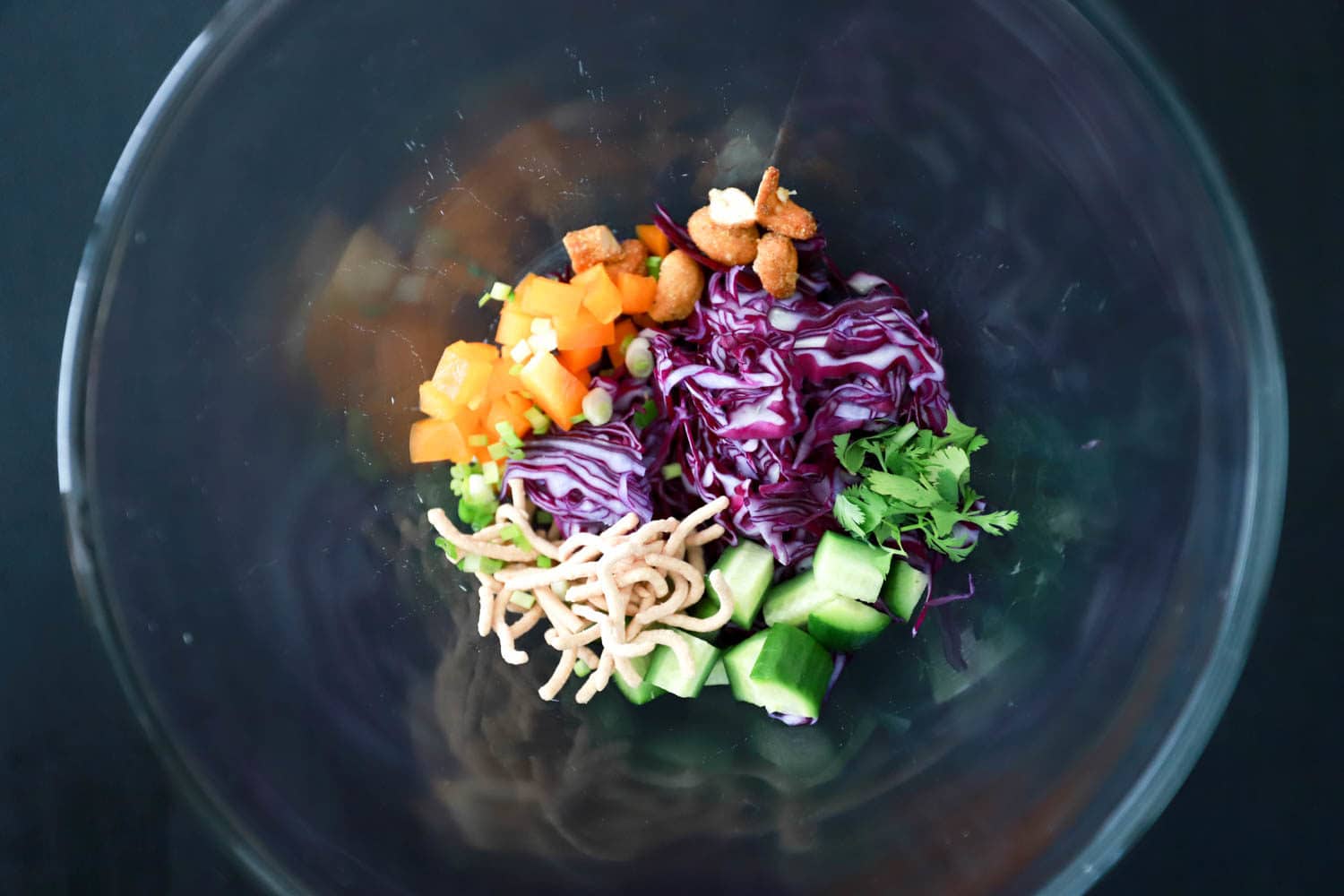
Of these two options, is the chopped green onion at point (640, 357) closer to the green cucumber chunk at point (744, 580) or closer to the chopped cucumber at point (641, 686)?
the green cucumber chunk at point (744, 580)

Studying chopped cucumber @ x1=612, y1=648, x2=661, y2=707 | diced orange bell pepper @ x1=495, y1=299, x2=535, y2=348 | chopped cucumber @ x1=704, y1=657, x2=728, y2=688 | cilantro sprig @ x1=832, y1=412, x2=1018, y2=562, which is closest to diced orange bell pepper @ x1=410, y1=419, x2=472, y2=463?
diced orange bell pepper @ x1=495, y1=299, x2=535, y2=348

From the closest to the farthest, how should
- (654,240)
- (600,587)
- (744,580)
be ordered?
(600,587) → (744,580) → (654,240)

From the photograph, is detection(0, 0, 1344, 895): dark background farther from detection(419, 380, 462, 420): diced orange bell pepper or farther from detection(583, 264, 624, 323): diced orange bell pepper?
detection(583, 264, 624, 323): diced orange bell pepper

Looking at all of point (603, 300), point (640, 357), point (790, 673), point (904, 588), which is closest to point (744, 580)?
point (790, 673)

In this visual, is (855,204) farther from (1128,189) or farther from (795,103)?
(1128,189)

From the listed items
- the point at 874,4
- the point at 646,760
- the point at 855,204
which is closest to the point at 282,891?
the point at 646,760

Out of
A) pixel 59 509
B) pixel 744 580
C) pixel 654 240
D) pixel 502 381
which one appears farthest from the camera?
pixel 59 509

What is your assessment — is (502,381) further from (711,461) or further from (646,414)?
(711,461)
